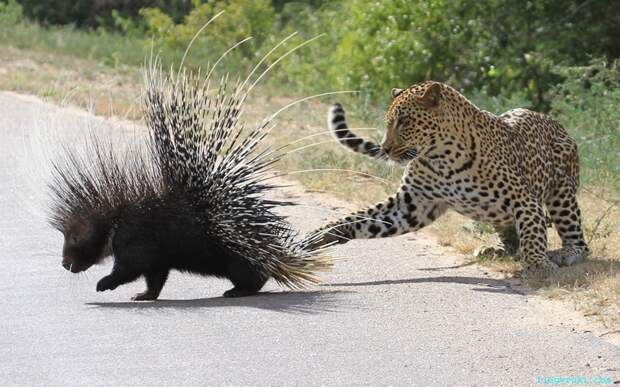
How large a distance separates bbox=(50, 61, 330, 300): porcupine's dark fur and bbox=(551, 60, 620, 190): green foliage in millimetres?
4113

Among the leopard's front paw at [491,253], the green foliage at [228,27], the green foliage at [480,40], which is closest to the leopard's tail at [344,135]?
the leopard's front paw at [491,253]

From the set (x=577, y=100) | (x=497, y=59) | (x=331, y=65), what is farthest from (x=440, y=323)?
(x=331, y=65)

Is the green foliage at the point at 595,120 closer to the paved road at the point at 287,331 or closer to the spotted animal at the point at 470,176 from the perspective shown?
the spotted animal at the point at 470,176

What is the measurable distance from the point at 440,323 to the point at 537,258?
54.0 inches

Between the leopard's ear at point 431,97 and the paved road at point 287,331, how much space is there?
1.04m

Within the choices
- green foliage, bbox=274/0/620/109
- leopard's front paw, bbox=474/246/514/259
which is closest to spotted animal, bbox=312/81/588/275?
leopard's front paw, bbox=474/246/514/259

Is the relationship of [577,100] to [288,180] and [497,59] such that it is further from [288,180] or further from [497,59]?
[288,180]

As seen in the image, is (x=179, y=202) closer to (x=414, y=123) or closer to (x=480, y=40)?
(x=414, y=123)

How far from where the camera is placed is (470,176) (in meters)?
7.93

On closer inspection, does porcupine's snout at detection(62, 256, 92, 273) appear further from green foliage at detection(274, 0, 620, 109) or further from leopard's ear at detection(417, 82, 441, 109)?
green foliage at detection(274, 0, 620, 109)

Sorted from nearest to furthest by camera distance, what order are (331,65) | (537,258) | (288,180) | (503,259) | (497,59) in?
(537,258), (503,259), (288,180), (497,59), (331,65)

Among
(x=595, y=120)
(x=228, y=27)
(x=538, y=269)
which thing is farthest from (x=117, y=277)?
(x=228, y=27)

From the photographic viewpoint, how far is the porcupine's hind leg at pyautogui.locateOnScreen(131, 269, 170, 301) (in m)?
7.23

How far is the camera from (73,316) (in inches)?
266
